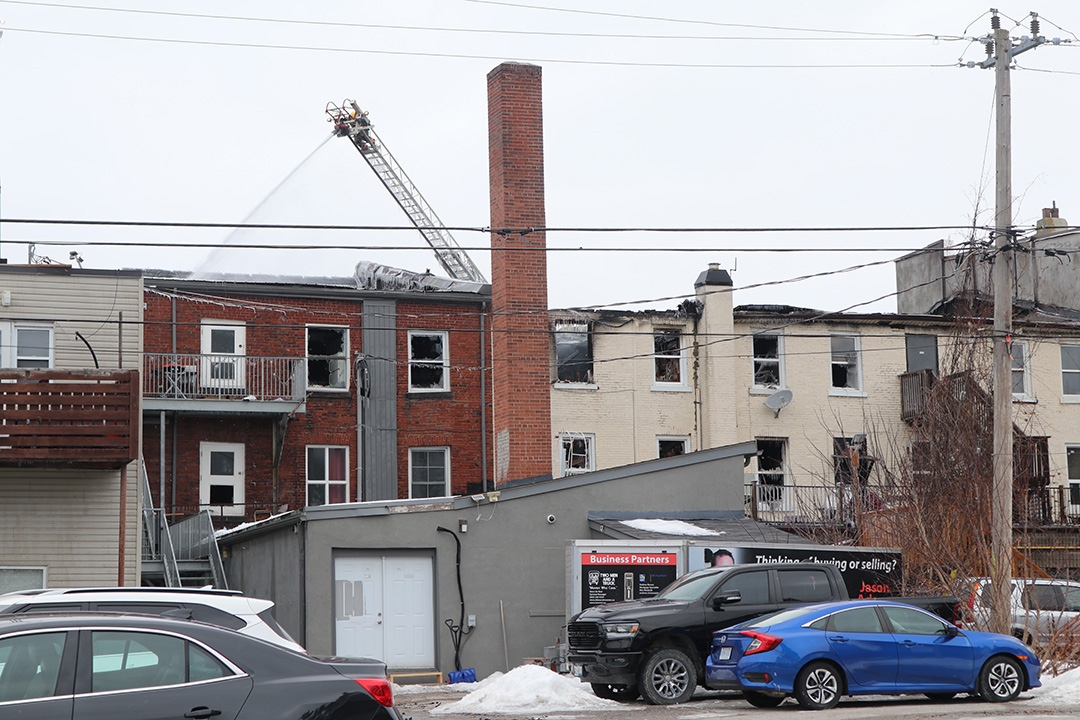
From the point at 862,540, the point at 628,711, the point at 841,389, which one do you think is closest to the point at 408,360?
the point at 841,389

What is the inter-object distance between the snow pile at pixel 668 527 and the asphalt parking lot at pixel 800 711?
564cm

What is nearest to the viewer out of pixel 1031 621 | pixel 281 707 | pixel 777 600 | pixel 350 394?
pixel 281 707

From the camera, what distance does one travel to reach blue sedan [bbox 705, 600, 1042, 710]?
15.2 m

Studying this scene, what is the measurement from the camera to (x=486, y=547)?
23562 millimetres

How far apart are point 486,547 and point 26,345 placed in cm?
923

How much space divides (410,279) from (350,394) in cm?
442

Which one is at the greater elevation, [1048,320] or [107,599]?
[1048,320]

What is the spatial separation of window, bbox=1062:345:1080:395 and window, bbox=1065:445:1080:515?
1.73 m

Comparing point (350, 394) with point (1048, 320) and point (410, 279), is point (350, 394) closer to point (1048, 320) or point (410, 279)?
point (410, 279)

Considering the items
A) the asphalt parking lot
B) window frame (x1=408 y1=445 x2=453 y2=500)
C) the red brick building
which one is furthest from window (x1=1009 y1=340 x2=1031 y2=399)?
the asphalt parking lot

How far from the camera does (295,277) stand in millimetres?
41469

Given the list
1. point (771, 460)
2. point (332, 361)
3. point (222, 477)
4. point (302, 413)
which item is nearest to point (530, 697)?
point (222, 477)

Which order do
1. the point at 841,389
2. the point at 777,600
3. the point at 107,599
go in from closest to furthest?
the point at 107,599 < the point at 777,600 < the point at 841,389

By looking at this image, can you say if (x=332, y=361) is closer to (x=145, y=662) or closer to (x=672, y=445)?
(x=672, y=445)
